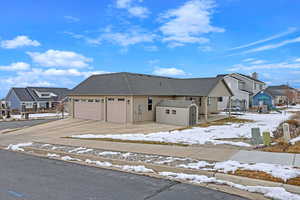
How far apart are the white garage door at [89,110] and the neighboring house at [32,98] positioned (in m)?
28.2

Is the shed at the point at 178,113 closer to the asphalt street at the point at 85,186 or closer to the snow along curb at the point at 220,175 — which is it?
the snow along curb at the point at 220,175

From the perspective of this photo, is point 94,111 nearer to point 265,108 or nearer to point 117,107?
point 117,107

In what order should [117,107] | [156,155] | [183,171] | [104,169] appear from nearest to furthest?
[183,171] < [104,169] < [156,155] < [117,107]

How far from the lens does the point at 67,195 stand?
17.2 ft

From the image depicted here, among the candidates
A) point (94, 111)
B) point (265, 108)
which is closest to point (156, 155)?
point (94, 111)

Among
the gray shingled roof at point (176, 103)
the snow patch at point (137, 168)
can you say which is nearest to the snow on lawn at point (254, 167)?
the snow patch at point (137, 168)

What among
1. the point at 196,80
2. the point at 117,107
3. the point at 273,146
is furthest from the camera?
the point at 196,80

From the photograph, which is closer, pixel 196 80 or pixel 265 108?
pixel 196 80

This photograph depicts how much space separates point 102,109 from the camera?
72.5 feet

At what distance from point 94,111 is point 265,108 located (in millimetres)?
23812

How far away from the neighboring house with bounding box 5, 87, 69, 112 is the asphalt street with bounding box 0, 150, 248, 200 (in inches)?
1818

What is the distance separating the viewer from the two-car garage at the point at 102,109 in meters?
20.6

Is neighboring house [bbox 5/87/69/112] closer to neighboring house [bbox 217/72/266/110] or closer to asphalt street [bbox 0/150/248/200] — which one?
neighboring house [bbox 217/72/266/110]

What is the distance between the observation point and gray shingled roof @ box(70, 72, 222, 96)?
70.5ft
